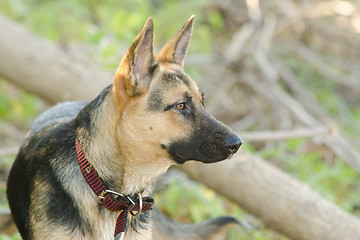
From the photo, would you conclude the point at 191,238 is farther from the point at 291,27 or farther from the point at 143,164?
the point at 291,27

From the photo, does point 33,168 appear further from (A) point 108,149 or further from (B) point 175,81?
(B) point 175,81

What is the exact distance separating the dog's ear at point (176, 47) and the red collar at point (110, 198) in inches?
36.2

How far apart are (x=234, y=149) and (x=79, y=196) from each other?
3.42 ft

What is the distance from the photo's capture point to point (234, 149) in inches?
117

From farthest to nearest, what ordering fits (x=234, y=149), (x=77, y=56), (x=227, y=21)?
(x=227, y=21) < (x=77, y=56) < (x=234, y=149)

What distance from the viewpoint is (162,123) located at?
299cm

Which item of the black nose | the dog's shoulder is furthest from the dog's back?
the black nose

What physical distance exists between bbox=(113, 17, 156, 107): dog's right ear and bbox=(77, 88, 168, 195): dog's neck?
3.8 inches

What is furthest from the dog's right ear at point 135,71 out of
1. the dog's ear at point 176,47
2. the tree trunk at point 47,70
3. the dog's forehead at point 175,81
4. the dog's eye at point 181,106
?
the tree trunk at point 47,70

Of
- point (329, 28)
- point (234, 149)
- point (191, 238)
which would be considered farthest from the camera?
point (329, 28)

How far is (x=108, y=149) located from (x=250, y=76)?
5.10m

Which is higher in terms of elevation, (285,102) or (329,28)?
(329,28)

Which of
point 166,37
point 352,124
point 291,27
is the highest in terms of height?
point 291,27

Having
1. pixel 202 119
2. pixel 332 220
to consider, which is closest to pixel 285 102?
pixel 332 220
